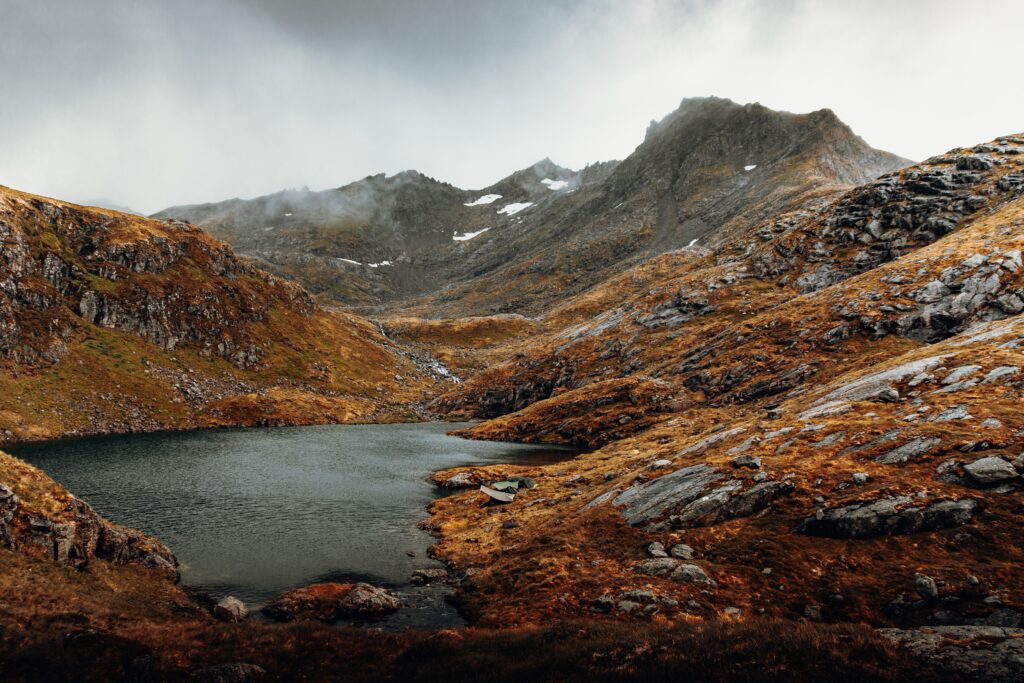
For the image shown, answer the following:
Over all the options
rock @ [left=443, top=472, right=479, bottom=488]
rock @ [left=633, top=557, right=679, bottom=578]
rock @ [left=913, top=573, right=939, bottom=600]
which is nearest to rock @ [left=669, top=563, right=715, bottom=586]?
rock @ [left=633, top=557, right=679, bottom=578]

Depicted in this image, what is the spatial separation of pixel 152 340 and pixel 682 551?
131 m

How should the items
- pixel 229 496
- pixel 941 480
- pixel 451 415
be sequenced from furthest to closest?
pixel 451 415
pixel 229 496
pixel 941 480

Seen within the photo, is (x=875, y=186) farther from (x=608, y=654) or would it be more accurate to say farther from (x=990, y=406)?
(x=608, y=654)

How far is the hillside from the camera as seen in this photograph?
2234cm

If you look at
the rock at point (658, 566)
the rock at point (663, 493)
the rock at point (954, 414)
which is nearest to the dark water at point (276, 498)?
the rock at point (658, 566)

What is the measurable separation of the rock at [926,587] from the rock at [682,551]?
10.3 m

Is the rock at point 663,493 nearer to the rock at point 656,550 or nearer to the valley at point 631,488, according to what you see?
the valley at point 631,488

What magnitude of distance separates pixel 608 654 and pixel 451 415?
119135 mm

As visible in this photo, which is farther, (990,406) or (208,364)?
(208,364)

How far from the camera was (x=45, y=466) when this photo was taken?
58688 millimetres

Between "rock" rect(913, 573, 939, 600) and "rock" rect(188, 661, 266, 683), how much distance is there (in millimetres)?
26875

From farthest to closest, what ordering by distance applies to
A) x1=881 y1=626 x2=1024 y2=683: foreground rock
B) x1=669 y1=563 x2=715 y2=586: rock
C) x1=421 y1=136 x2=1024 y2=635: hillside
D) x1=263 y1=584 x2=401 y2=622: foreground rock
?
x1=263 y1=584 x2=401 y2=622: foreground rock < x1=669 y1=563 x2=715 y2=586: rock < x1=421 y1=136 x2=1024 y2=635: hillside < x1=881 y1=626 x2=1024 y2=683: foreground rock

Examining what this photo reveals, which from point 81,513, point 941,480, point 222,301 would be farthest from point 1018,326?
point 222,301

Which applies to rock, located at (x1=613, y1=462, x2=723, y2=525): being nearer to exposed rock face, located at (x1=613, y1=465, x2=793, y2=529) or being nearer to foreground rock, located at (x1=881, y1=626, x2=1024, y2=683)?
Result: exposed rock face, located at (x1=613, y1=465, x2=793, y2=529)
